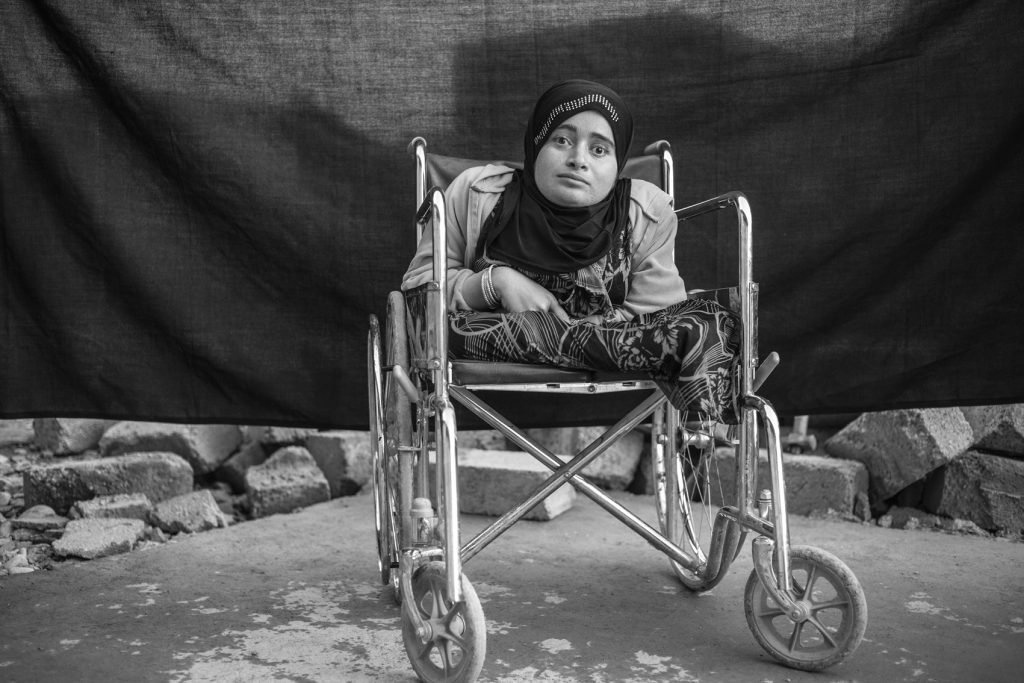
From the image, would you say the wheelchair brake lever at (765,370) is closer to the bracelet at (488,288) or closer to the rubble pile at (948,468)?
the bracelet at (488,288)

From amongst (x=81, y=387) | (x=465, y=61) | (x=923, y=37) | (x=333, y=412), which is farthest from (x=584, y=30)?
(x=81, y=387)

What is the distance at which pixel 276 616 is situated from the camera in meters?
2.54

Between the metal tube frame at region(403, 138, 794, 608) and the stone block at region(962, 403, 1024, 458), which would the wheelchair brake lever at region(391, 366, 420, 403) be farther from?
the stone block at region(962, 403, 1024, 458)

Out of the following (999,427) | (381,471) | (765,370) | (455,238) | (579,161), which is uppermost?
(579,161)

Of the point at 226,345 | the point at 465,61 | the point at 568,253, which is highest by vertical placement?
the point at 465,61

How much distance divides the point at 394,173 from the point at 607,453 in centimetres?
153

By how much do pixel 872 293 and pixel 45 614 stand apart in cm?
248

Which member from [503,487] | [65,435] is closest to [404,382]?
[503,487]

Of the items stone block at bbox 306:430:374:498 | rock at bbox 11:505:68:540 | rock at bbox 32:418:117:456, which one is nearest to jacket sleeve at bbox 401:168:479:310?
stone block at bbox 306:430:374:498

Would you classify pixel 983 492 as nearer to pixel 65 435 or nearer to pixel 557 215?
pixel 557 215

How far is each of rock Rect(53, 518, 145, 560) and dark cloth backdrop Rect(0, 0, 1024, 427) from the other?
473 mm

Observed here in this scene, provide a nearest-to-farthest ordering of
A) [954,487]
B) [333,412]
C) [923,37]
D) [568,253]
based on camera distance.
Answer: [568,253]
[923,37]
[333,412]
[954,487]

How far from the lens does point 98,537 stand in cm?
319

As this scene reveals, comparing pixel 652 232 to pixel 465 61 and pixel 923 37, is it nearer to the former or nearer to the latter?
pixel 465 61
